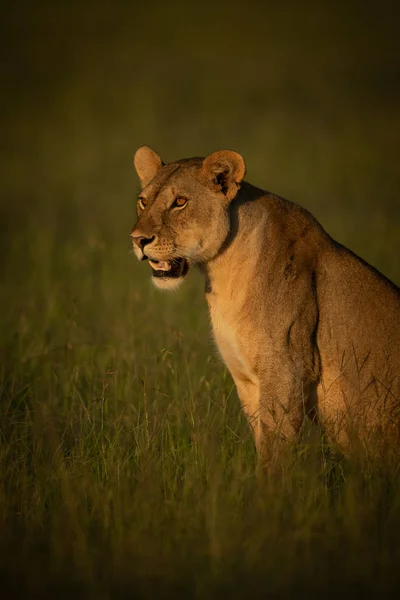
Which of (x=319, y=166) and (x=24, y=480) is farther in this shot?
(x=319, y=166)

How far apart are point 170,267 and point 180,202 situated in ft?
1.10

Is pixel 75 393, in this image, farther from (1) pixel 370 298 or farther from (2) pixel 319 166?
(2) pixel 319 166

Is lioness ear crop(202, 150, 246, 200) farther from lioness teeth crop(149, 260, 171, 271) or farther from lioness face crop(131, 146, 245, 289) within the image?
lioness teeth crop(149, 260, 171, 271)

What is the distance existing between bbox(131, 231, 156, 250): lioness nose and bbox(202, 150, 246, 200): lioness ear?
447 millimetres

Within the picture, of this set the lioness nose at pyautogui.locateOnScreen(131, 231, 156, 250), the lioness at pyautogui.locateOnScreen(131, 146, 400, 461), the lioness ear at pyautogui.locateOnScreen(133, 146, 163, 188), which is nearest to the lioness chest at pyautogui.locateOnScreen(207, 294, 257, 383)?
the lioness at pyautogui.locateOnScreen(131, 146, 400, 461)

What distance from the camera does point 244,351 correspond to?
5.32 m

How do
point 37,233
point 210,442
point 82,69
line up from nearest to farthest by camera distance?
point 210,442 < point 37,233 < point 82,69

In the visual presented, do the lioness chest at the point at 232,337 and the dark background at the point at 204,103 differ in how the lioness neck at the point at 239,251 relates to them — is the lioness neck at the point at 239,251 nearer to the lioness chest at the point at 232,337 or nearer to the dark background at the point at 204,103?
the lioness chest at the point at 232,337

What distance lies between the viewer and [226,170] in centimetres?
545

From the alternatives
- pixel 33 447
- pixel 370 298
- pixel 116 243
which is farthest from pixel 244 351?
pixel 116 243

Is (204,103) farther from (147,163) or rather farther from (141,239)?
(141,239)

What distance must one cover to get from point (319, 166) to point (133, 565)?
1405 centimetres

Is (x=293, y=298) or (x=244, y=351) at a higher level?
(x=293, y=298)

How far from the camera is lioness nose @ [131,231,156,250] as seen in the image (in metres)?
5.30
